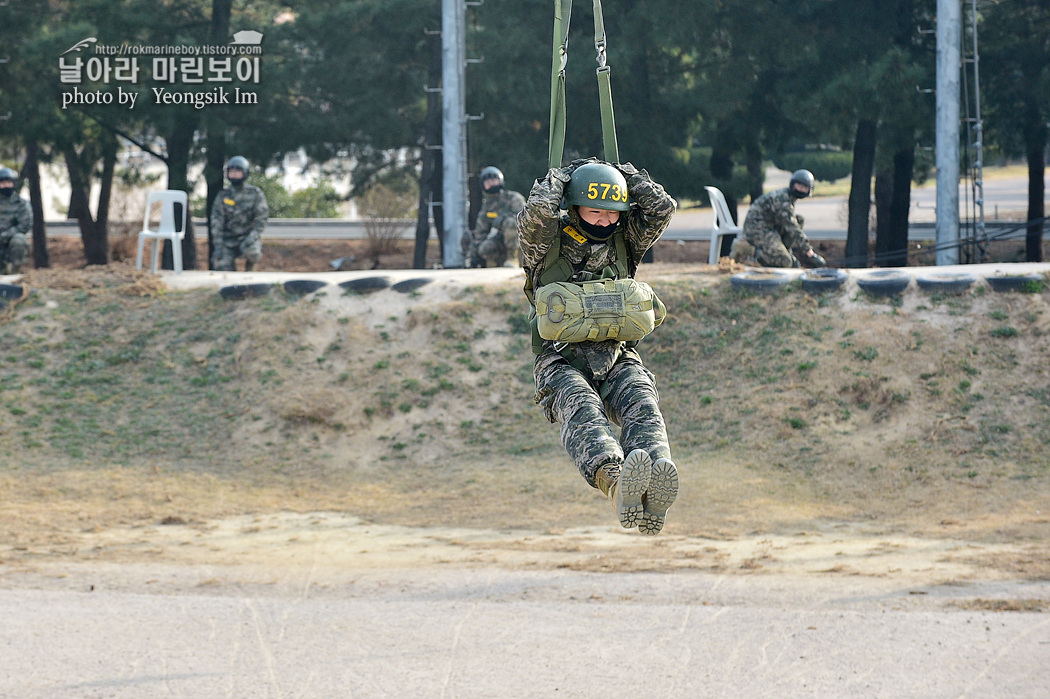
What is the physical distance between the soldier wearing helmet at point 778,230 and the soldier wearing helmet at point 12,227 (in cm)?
1208

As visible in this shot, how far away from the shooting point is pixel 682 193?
2442cm

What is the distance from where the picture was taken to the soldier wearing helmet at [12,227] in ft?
69.8

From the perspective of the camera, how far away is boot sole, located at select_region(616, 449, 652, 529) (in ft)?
24.2

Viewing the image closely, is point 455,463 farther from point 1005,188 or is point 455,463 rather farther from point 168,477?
point 1005,188

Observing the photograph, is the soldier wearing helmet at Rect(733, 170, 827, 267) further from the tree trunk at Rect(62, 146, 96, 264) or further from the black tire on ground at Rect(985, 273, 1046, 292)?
the tree trunk at Rect(62, 146, 96, 264)

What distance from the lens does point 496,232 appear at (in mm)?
20656

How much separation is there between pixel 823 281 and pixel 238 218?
32.0 ft

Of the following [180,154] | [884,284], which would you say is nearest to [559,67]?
[884,284]

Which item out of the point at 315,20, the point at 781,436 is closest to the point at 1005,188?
the point at 315,20

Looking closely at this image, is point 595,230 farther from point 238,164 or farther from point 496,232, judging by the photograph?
point 238,164

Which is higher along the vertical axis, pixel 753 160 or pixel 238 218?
pixel 753 160

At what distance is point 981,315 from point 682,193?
26.4ft

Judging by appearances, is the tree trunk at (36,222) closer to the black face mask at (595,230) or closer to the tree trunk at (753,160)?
the tree trunk at (753,160)

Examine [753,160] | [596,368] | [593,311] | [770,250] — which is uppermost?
[753,160]
